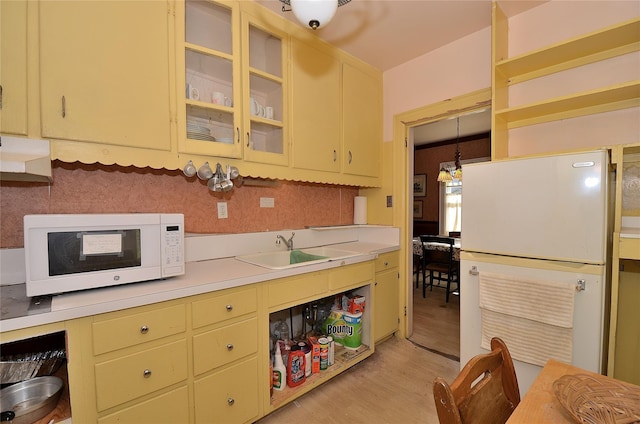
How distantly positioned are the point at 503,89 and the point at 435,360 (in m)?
2.14

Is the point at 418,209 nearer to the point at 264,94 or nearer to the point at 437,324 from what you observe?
the point at 437,324

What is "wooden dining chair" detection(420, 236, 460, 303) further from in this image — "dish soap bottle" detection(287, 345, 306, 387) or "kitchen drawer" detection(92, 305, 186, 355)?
"kitchen drawer" detection(92, 305, 186, 355)

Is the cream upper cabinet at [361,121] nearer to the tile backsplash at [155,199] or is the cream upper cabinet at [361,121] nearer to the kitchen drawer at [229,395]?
the tile backsplash at [155,199]

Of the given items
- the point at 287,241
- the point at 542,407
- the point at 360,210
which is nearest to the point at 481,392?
the point at 542,407

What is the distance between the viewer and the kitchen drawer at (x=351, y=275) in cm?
195

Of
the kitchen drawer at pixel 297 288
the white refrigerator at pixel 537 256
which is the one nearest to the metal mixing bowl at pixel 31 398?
the kitchen drawer at pixel 297 288

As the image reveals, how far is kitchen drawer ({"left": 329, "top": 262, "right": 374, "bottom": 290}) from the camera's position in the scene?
1952mm

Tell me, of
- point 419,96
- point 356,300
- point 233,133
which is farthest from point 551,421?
point 419,96

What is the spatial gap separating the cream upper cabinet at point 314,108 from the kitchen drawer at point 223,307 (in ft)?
3.27

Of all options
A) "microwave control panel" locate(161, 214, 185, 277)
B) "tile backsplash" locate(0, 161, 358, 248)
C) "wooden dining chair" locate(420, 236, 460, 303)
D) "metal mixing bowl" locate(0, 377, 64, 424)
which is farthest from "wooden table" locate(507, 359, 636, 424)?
"wooden dining chair" locate(420, 236, 460, 303)

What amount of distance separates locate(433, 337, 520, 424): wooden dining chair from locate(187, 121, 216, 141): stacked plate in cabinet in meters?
1.58

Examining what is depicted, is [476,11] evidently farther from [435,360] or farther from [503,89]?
[435,360]

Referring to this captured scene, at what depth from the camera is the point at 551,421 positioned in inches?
25.8

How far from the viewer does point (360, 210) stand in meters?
2.91
